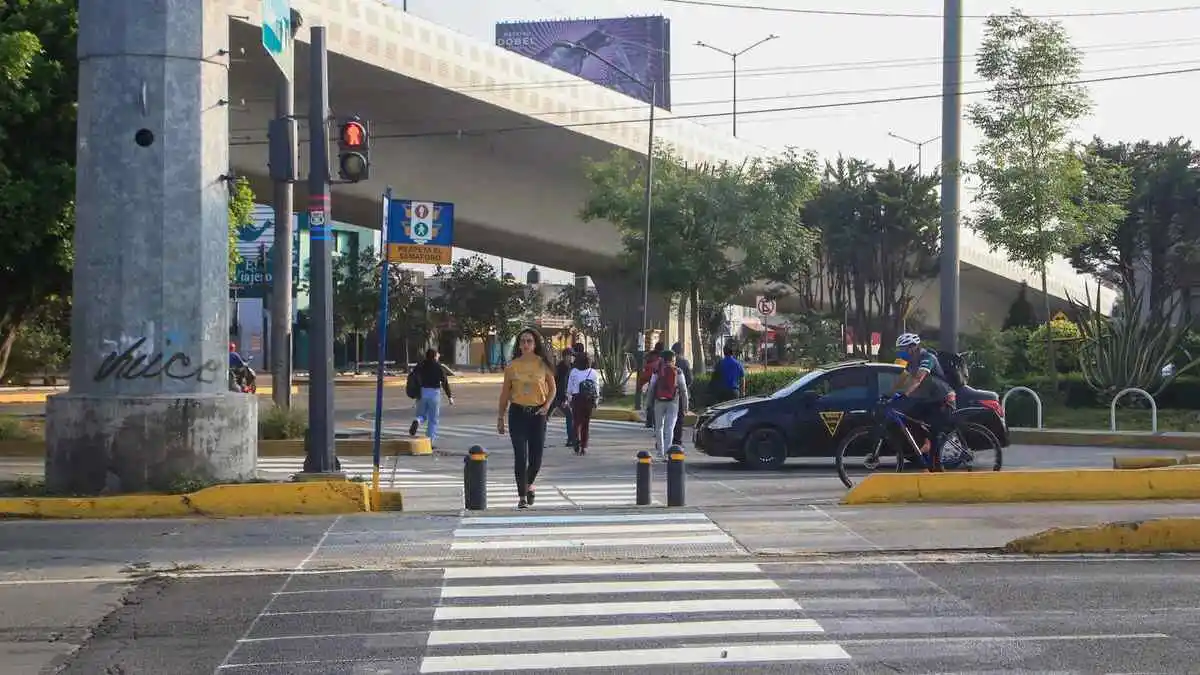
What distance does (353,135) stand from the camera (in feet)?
43.9

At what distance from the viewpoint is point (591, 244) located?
4472cm

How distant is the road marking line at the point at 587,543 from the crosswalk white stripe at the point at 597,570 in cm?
74

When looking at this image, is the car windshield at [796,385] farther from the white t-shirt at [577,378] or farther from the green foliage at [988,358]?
the green foliage at [988,358]

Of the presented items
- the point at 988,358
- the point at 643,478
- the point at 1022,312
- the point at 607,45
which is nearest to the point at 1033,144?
the point at 988,358

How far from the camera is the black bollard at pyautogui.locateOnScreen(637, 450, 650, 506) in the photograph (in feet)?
40.3

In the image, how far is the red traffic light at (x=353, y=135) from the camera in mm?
13338

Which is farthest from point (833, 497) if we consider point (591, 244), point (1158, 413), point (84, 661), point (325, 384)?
point (591, 244)

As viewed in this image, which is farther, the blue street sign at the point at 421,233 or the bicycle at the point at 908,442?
the blue street sign at the point at 421,233

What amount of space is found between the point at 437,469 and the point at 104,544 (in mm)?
7922

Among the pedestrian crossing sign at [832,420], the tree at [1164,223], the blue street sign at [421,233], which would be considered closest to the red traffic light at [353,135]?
the blue street sign at [421,233]

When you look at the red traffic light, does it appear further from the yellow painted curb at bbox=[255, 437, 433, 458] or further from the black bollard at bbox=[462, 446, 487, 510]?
the yellow painted curb at bbox=[255, 437, 433, 458]

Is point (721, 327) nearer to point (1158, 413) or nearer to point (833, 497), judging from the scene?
point (1158, 413)

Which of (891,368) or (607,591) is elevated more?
(891,368)

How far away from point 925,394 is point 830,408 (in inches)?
145
